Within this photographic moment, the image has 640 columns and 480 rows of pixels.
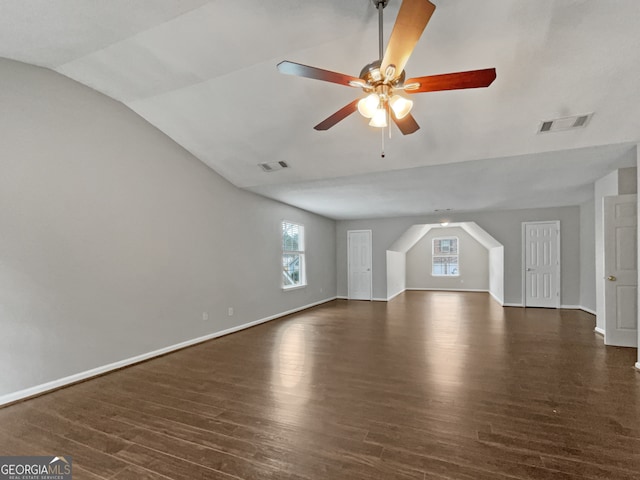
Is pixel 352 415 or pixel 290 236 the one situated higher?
pixel 290 236

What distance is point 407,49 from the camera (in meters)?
1.62

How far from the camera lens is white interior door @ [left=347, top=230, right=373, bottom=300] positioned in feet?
27.4

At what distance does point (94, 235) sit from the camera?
10.2 ft

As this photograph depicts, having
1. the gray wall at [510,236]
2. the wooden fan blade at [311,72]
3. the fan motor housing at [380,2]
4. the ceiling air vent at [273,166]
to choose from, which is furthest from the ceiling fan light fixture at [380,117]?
the gray wall at [510,236]

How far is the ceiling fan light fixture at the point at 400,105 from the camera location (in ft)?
6.45

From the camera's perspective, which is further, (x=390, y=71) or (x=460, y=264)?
(x=460, y=264)

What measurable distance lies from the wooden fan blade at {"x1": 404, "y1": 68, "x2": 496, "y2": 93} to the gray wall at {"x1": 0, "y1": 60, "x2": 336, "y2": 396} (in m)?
3.18

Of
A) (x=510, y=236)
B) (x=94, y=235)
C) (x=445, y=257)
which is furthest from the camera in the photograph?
(x=445, y=257)

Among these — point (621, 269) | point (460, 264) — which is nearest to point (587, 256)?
point (621, 269)

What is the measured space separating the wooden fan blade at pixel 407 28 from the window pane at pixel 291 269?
509 centimetres

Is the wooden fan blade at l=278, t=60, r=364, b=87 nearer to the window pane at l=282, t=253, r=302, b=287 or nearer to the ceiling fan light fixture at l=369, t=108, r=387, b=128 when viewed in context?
the ceiling fan light fixture at l=369, t=108, r=387, b=128

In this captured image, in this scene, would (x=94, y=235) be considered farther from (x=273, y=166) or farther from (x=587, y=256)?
(x=587, y=256)

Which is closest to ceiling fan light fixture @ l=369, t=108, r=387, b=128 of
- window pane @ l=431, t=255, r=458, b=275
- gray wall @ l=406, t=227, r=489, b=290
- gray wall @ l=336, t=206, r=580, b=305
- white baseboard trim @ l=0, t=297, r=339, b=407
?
white baseboard trim @ l=0, t=297, r=339, b=407

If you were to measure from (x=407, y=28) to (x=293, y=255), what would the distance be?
561cm
